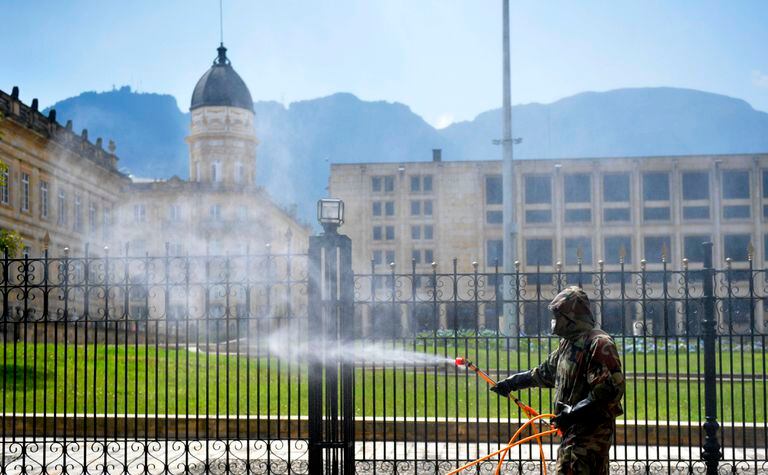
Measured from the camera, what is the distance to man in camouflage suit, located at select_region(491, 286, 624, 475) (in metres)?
5.80

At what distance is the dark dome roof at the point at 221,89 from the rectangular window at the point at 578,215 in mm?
32039

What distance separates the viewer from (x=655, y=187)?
67.5 meters

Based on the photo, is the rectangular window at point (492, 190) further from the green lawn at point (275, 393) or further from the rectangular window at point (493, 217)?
the green lawn at point (275, 393)

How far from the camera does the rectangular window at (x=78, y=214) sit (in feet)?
179

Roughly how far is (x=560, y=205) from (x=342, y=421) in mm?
60860

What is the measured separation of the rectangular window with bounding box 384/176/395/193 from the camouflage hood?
6479cm

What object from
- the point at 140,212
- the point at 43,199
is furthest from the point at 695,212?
the point at 140,212

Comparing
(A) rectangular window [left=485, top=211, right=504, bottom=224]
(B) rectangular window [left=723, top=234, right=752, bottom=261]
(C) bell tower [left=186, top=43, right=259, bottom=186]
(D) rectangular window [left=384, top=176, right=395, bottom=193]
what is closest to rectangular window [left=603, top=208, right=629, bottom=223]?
(B) rectangular window [left=723, top=234, right=752, bottom=261]

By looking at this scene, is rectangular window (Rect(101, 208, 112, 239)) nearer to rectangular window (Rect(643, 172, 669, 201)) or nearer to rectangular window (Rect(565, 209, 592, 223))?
rectangular window (Rect(565, 209, 592, 223))

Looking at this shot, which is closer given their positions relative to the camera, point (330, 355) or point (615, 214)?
point (330, 355)

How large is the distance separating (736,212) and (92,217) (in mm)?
45760

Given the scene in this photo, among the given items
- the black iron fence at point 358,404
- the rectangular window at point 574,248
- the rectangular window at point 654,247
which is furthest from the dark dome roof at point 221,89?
the black iron fence at point 358,404

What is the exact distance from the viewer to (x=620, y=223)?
222ft

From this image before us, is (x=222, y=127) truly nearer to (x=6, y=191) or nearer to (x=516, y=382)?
(x=6, y=191)
